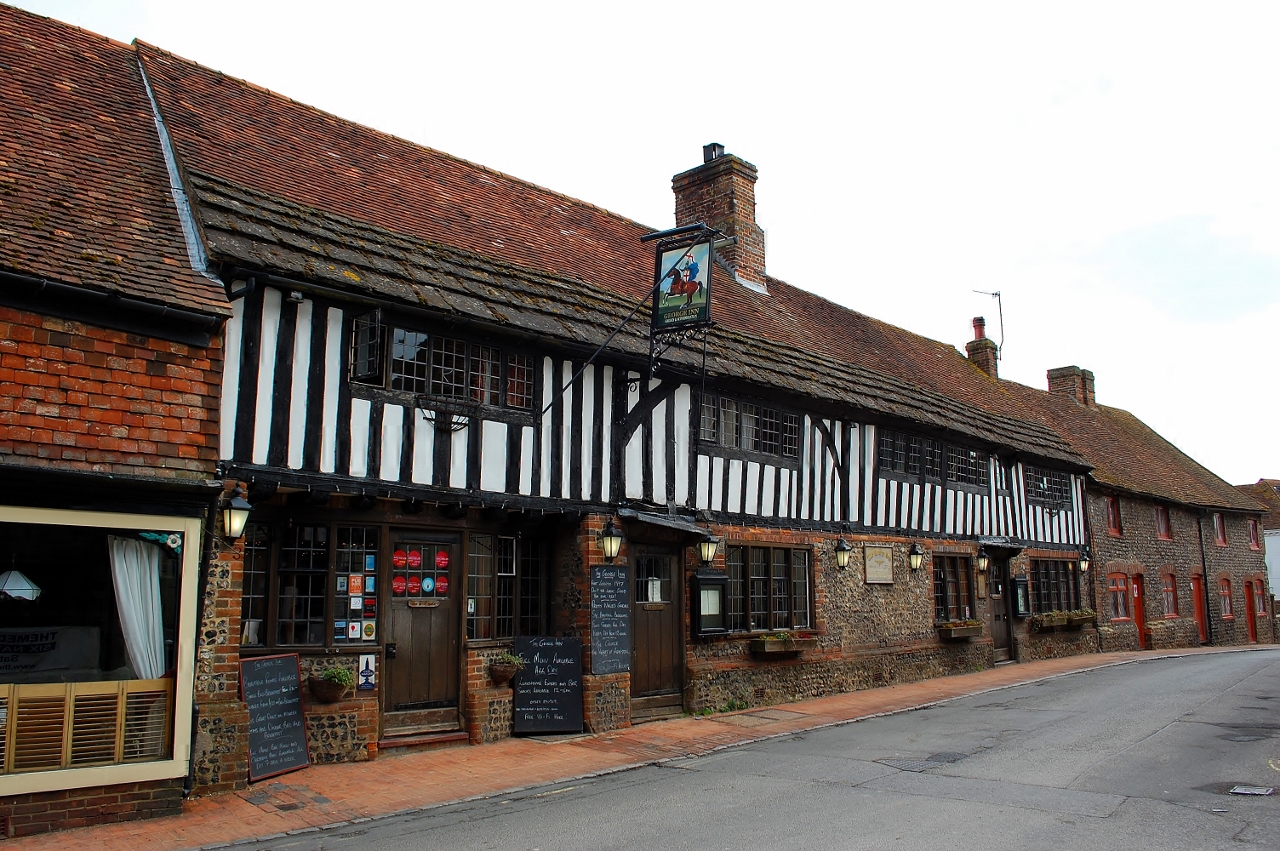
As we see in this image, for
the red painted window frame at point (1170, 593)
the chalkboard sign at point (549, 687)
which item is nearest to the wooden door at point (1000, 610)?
the red painted window frame at point (1170, 593)

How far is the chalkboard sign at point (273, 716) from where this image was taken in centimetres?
874

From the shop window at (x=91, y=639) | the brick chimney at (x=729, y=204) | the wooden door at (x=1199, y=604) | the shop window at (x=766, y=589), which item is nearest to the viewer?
the shop window at (x=91, y=639)

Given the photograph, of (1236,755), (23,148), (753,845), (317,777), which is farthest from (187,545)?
(1236,755)

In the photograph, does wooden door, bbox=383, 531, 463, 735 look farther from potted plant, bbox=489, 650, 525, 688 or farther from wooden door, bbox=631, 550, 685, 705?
wooden door, bbox=631, 550, 685, 705

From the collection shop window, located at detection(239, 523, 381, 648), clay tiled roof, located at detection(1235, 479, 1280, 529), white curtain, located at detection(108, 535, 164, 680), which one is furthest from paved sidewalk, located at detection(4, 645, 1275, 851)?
clay tiled roof, located at detection(1235, 479, 1280, 529)

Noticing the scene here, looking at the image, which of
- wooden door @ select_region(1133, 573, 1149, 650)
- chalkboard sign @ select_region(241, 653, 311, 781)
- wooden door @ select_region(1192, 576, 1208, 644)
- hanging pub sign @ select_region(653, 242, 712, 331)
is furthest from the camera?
wooden door @ select_region(1192, 576, 1208, 644)

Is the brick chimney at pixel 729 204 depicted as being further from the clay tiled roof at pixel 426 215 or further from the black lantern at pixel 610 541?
the black lantern at pixel 610 541

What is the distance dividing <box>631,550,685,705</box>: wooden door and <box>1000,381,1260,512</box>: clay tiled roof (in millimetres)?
17202

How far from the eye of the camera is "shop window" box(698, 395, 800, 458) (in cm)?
1411

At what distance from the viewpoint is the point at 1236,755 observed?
31.5 ft

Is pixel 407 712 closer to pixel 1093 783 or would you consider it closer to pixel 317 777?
pixel 317 777

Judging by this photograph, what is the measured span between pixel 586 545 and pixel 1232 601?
29.6 metres

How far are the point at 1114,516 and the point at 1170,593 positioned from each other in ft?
14.4

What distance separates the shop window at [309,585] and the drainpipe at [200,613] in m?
0.96
